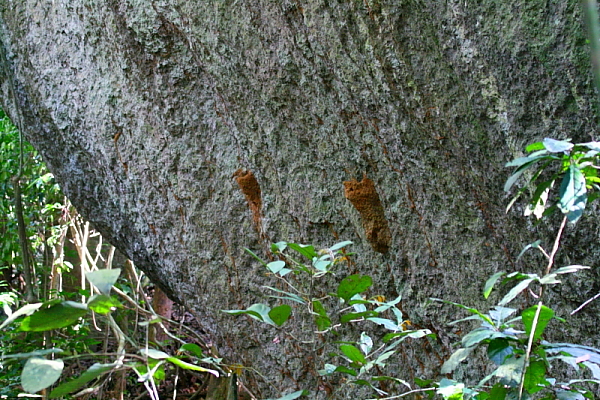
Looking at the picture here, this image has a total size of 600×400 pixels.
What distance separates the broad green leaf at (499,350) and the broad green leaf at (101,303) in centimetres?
48

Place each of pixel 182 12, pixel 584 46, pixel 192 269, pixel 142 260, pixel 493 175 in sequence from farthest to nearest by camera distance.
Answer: pixel 142 260
pixel 192 269
pixel 182 12
pixel 493 175
pixel 584 46

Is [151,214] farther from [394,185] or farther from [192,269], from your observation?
[394,185]

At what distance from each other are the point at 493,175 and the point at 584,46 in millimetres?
347

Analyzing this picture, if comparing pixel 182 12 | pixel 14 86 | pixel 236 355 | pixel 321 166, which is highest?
pixel 182 12

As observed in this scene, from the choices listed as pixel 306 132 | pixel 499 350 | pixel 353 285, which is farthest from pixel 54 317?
pixel 306 132

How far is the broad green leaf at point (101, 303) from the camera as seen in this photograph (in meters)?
0.63

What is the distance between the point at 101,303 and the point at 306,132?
0.99 metres

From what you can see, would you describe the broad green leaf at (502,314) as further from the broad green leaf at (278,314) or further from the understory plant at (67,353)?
the understory plant at (67,353)

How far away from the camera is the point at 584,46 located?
3.87ft

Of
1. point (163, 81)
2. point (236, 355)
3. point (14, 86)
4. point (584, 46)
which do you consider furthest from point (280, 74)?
point (14, 86)

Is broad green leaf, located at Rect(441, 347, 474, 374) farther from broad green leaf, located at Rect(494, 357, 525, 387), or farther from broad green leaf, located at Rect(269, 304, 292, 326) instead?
broad green leaf, located at Rect(269, 304, 292, 326)

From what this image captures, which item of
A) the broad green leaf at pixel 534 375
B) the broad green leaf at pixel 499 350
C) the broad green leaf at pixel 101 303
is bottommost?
the broad green leaf at pixel 534 375

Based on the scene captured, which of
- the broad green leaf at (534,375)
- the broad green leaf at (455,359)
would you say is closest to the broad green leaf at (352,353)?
the broad green leaf at (455,359)

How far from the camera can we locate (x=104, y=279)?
0.61 meters
